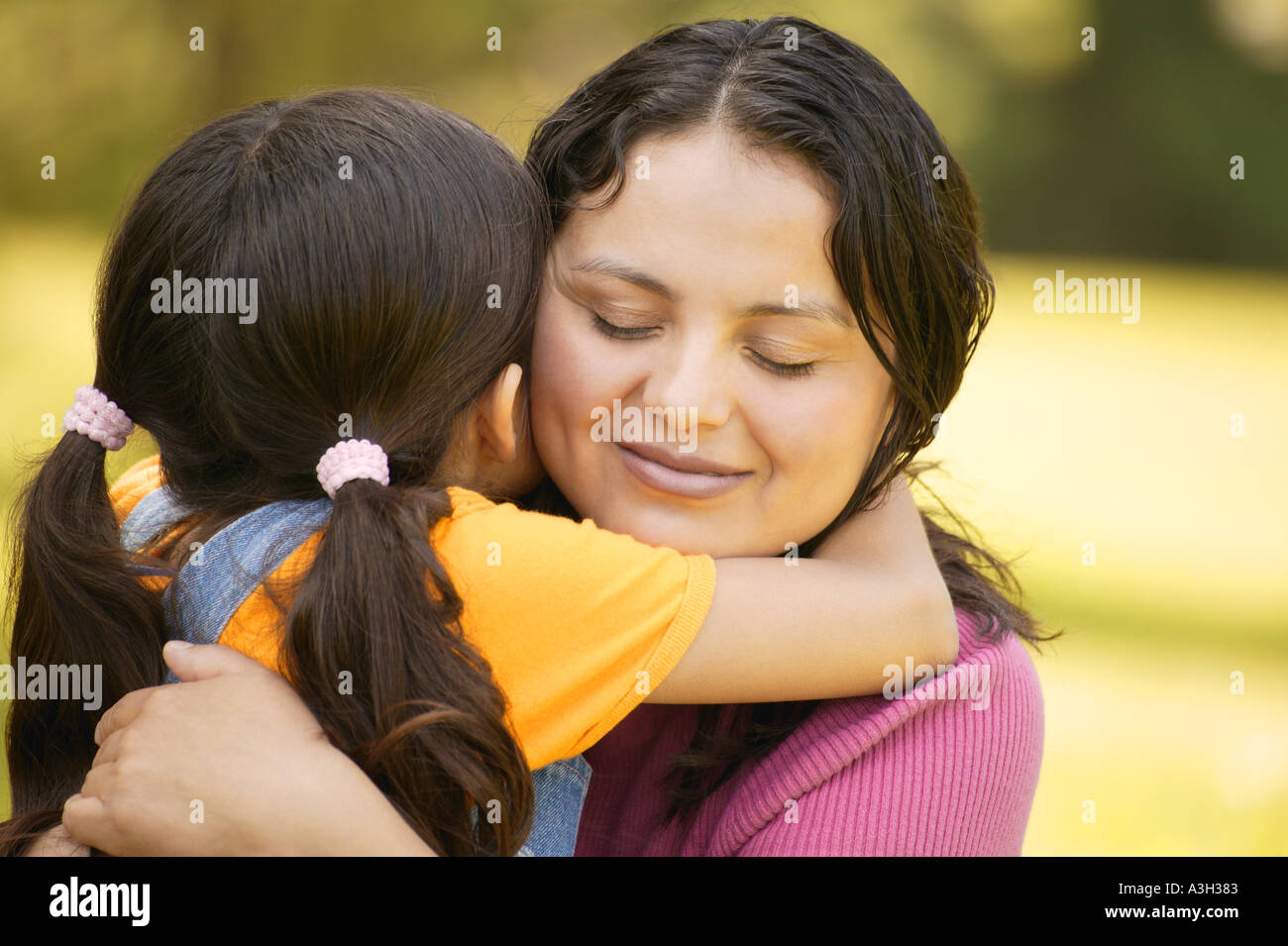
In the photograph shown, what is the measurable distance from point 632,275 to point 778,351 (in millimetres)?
262

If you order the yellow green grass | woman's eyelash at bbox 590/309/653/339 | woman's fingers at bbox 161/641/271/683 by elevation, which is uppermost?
woman's eyelash at bbox 590/309/653/339

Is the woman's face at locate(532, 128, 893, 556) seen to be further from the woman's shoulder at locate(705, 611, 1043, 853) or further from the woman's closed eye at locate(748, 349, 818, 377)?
the woman's shoulder at locate(705, 611, 1043, 853)

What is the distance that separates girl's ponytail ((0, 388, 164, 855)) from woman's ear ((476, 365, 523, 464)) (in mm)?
581

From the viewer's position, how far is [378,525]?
6.14 feet

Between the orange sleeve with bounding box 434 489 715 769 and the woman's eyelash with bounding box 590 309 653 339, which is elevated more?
the woman's eyelash with bounding box 590 309 653 339

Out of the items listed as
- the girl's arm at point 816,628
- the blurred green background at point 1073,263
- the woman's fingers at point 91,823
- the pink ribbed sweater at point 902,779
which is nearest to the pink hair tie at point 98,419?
the blurred green background at point 1073,263

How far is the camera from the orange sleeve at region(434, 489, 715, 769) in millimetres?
1901

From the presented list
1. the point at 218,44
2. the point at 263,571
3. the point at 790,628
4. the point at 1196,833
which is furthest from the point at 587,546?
the point at 218,44

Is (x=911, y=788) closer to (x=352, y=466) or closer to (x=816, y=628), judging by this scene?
(x=816, y=628)

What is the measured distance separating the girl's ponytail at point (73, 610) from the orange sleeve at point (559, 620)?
559mm

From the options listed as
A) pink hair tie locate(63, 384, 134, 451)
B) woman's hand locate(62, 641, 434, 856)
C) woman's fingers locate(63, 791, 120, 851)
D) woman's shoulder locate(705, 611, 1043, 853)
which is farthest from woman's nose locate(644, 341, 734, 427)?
woman's fingers locate(63, 791, 120, 851)

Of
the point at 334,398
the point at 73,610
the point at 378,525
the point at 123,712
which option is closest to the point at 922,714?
the point at 378,525

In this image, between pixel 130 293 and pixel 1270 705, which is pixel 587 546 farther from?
pixel 1270 705
